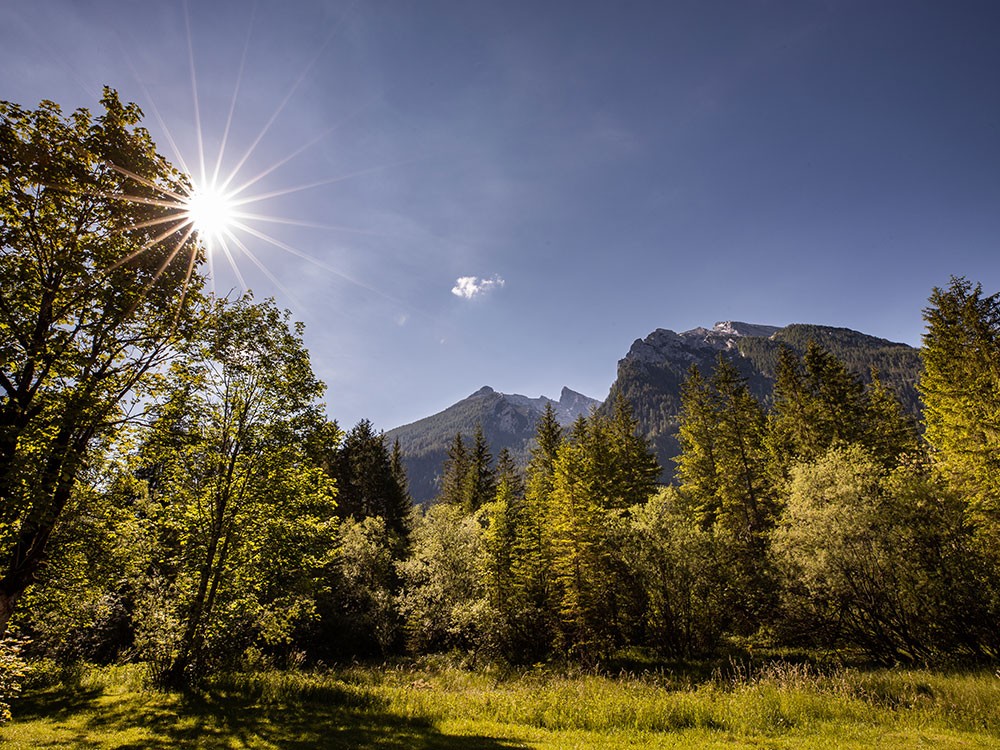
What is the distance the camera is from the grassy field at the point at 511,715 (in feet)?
35.4

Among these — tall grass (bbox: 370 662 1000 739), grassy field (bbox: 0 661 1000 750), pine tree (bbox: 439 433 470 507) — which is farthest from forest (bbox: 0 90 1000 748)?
pine tree (bbox: 439 433 470 507)

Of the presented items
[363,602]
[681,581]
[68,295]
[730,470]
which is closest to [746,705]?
[681,581]

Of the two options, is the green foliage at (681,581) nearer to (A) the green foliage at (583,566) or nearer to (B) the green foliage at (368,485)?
(A) the green foliage at (583,566)

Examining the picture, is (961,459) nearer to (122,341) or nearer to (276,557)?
(276,557)

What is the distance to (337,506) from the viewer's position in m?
22.4

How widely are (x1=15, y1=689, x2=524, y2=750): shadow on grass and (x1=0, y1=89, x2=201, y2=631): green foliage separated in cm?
500

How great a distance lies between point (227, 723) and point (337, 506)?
1118cm

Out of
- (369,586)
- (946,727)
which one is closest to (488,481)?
(369,586)

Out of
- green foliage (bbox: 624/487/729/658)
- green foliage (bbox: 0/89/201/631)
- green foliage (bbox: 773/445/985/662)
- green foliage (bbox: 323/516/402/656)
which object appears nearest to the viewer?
green foliage (bbox: 0/89/201/631)

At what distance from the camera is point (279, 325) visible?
17.5 m

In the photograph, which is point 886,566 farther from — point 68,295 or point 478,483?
point 478,483

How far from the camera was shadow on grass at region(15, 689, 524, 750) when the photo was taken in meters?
10.2

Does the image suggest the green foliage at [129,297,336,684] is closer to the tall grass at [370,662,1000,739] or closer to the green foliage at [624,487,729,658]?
the tall grass at [370,662,1000,739]

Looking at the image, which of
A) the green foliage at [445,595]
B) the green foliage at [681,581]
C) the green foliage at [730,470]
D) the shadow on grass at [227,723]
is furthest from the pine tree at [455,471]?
the shadow on grass at [227,723]
